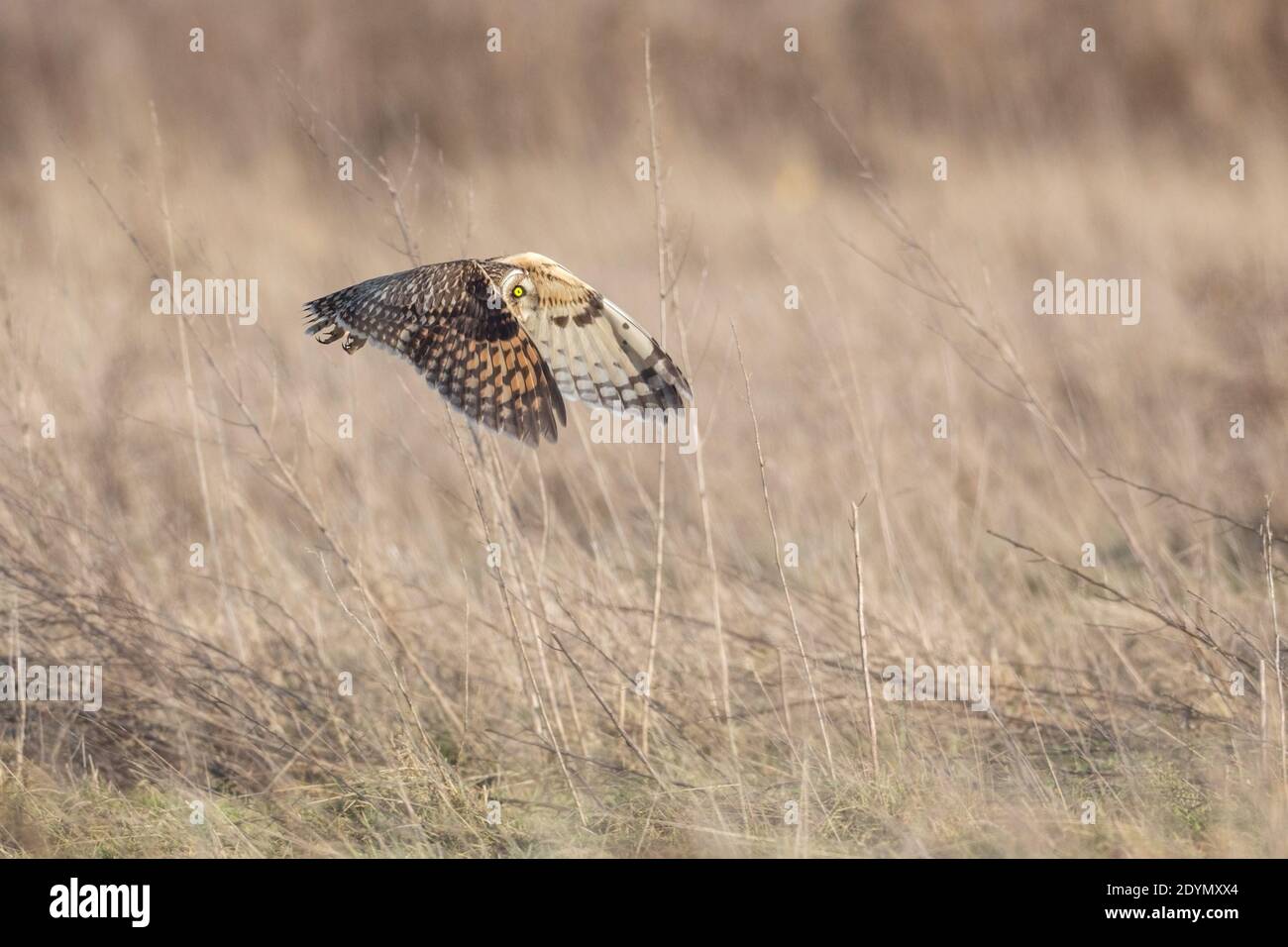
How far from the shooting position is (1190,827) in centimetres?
250

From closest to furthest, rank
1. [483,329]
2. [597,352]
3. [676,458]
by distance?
[483,329], [597,352], [676,458]

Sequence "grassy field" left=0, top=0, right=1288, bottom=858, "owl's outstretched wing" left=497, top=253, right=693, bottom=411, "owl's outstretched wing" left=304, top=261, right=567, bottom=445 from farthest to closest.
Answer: "grassy field" left=0, top=0, right=1288, bottom=858
"owl's outstretched wing" left=497, top=253, right=693, bottom=411
"owl's outstretched wing" left=304, top=261, right=567, bottom=445

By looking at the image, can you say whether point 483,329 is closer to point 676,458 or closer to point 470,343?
point 470,343

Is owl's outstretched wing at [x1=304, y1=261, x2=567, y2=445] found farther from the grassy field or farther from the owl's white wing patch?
the grassy field

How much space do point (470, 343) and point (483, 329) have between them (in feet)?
0.12

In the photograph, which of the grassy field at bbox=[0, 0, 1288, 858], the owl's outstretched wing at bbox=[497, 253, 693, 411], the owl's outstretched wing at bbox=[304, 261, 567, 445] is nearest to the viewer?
the owl's outstretched wing at bbox=[304, 261, 567, 445]

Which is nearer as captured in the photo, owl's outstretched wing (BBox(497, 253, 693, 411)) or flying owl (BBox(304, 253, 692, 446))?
flying owl (BBox(304, 253, 692, 446))

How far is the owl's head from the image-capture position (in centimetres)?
239

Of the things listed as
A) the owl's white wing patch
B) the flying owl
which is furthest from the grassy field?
the flying owl

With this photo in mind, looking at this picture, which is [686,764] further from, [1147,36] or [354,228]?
[1147,36]

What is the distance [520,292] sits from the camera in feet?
8.09

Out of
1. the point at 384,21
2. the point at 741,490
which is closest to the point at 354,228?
the point at 384,21

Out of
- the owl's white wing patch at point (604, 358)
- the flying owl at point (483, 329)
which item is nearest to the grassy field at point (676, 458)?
the owl's white wing patch at point (604, 358)

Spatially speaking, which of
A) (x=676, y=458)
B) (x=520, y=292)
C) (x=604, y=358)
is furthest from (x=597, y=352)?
(x=676, y=458)
